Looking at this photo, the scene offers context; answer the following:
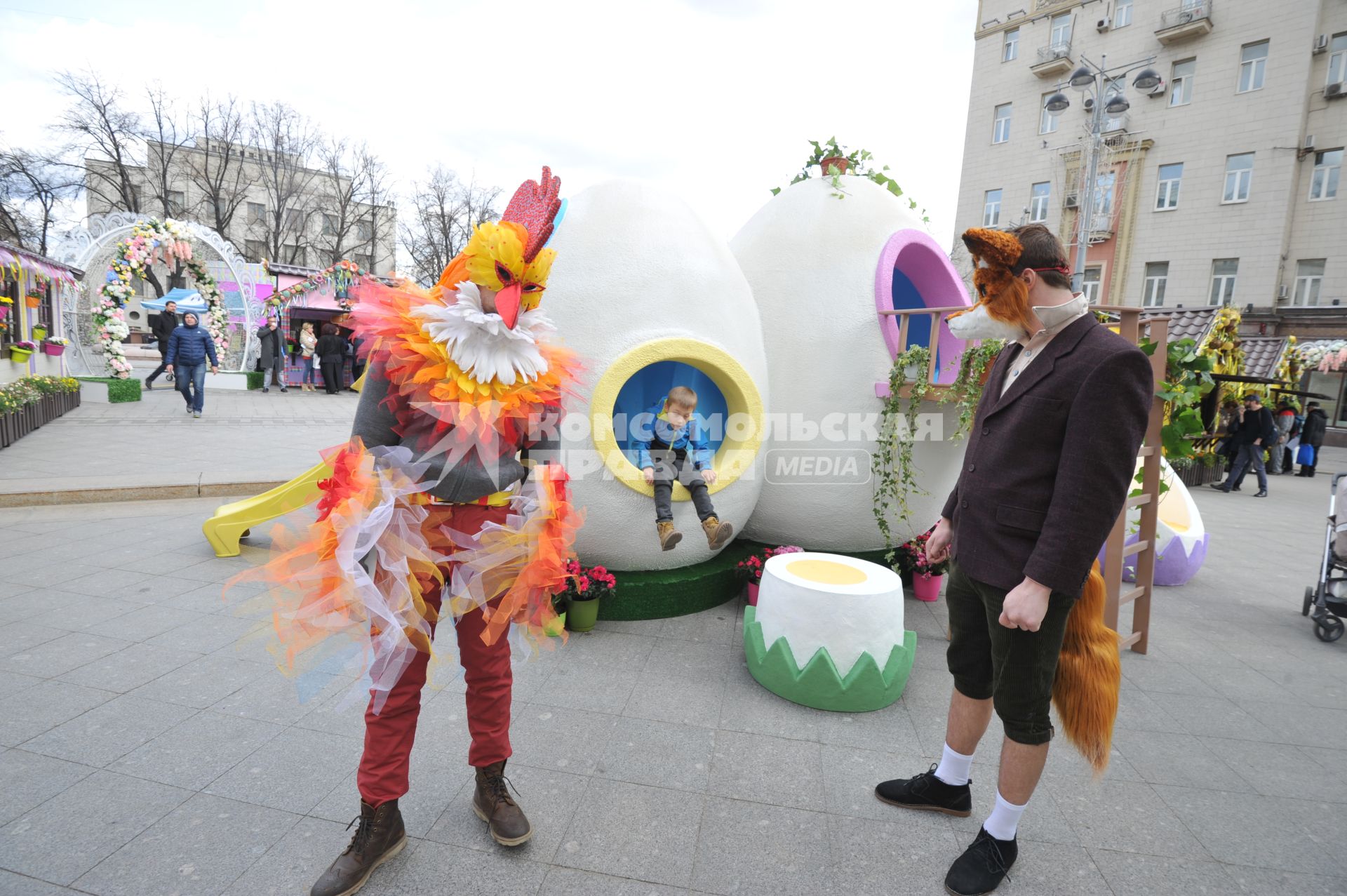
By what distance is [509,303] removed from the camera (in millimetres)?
1868

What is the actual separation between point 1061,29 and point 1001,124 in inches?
128

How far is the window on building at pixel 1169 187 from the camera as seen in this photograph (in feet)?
66.4

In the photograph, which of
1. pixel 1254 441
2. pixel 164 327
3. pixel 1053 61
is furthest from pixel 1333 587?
pixel 1053 61

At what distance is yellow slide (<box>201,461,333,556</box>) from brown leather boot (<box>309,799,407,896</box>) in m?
3.05

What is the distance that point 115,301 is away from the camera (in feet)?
42.7

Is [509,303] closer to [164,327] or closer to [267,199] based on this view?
[164,327]

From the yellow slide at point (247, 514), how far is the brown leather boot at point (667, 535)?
8.04 feet

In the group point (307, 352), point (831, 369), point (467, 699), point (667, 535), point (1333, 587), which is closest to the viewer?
point (467, 699)

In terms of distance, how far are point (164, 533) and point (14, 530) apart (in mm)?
965

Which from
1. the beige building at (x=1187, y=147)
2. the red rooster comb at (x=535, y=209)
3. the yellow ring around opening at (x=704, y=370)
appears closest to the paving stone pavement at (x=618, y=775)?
the yellow ring around opening at (x=704, y=370)

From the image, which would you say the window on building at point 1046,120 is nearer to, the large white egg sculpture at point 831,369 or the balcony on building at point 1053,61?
the balcony on building at point 1053,61

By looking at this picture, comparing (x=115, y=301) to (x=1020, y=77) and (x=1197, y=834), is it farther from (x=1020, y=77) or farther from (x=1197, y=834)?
(x=1020, y=77)

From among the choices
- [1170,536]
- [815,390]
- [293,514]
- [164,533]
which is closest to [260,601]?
[293,514]

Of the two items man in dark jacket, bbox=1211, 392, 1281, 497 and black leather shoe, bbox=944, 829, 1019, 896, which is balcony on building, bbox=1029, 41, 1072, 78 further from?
black leather shoe, bbox=944, 829, 1019, 896
